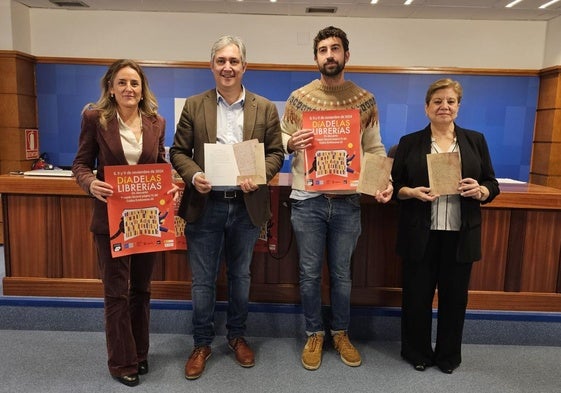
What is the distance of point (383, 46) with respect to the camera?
5.35 metres

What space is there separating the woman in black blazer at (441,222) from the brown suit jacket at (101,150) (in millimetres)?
1198

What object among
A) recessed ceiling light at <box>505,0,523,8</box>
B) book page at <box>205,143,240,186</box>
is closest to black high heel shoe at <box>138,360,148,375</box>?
book page at <box>205,143,240,186</box>

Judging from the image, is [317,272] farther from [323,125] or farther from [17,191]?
[17,191]

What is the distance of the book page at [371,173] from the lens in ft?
6.85

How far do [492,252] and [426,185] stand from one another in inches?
34.8

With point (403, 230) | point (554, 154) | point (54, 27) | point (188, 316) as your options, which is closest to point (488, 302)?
point (403, 230)

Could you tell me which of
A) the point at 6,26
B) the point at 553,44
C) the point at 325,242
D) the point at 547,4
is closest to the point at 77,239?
the point at 325,242

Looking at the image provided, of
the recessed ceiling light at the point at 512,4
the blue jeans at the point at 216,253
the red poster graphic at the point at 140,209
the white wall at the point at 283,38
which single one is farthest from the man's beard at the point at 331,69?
the recessed ceiling light at the point at 512,4

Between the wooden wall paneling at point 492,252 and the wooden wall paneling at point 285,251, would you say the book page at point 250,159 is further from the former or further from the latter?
the wooden wall paneling at point 492,252

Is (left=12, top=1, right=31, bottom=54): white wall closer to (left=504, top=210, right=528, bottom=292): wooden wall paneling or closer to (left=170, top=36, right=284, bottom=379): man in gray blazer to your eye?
(left=170, top=36, right=284, bottom=379): man in gray blazer

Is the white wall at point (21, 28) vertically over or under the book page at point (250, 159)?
over

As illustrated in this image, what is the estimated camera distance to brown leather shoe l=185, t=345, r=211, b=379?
2.19 metres

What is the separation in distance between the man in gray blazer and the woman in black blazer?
69cm

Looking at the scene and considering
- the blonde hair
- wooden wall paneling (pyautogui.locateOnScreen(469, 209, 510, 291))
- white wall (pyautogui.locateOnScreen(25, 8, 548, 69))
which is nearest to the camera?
the blonde hair
